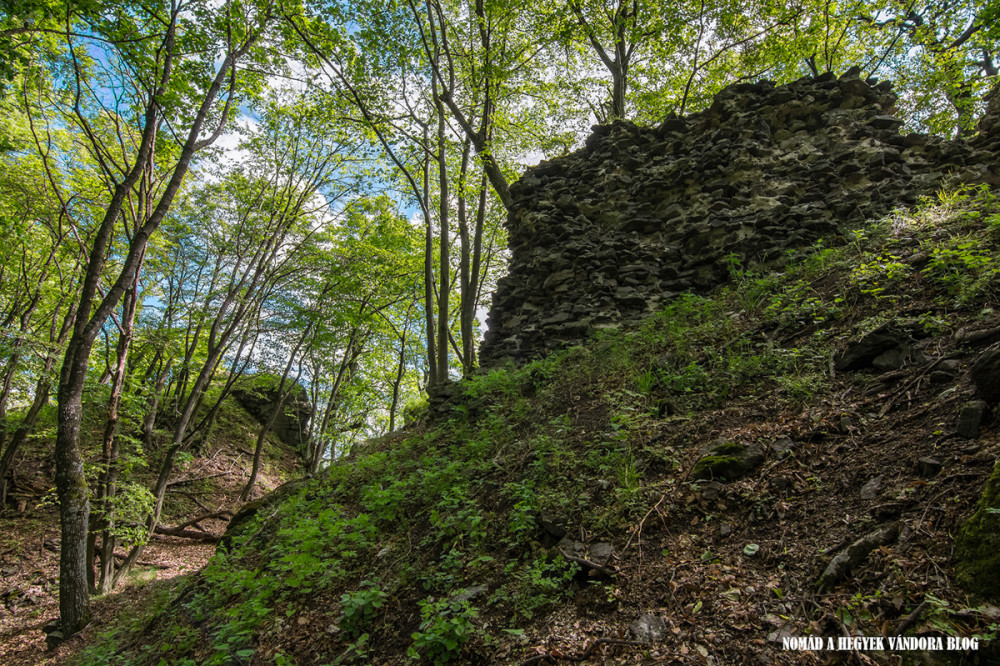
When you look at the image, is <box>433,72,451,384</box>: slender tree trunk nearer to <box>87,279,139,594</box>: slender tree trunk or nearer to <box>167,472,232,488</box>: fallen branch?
<box>87,279,139,594</box>: slender tree trunk

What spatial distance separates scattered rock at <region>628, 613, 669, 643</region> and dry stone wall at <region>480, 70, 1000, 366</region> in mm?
5370

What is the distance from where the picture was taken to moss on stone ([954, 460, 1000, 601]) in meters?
1.88

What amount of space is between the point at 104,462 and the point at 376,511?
19.4 feet

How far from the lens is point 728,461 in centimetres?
341

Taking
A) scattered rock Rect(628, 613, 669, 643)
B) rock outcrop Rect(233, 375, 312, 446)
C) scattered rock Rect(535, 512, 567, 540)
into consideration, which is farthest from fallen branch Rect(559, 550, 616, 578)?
rock outcrop Rect(233, 375, 312, 446)

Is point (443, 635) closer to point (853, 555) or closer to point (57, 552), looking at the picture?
point (853, 555)

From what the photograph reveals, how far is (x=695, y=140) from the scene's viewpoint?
8.95 metres

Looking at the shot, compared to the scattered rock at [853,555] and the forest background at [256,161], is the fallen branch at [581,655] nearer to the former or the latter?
the scattered rock at [853,555]

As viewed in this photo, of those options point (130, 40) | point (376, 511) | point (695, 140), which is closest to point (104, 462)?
point (376, 511)

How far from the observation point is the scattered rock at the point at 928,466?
2.58m

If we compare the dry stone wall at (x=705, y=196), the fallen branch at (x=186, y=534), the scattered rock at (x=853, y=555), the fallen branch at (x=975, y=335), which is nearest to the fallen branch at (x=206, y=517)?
the fallen branch at (x=186, y=534)

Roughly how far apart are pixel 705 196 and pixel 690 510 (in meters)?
6.74

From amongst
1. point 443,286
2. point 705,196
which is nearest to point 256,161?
point 443,286

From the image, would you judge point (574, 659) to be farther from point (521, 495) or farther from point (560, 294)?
point (560, 294)
